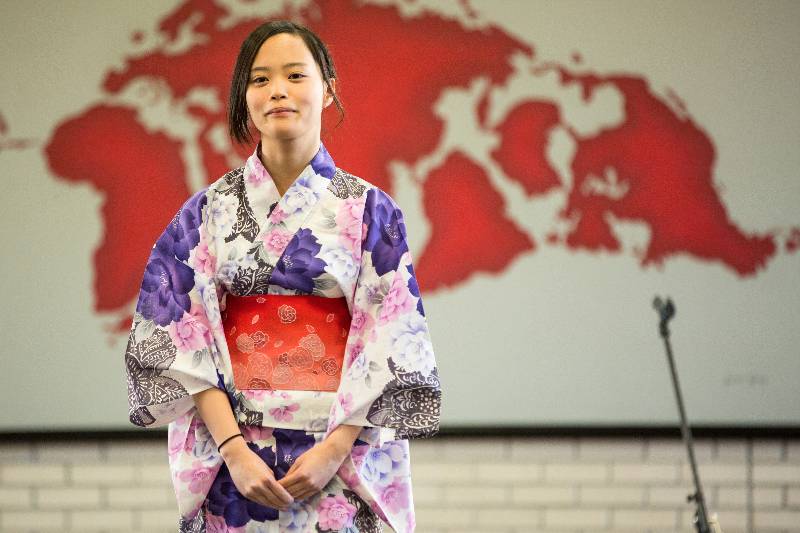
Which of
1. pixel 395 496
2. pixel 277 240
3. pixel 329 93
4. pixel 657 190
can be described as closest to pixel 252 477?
pixel 395 496

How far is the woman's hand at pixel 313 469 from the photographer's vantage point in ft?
4.25

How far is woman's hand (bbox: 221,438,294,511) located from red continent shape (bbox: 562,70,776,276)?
1.46 meters

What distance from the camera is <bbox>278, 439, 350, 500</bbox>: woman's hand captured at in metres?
1.30

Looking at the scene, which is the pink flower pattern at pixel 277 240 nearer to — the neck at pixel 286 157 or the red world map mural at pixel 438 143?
the neck at pixel 286 157

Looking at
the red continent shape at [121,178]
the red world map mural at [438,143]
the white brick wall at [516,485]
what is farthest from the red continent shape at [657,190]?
the red continent shape at [121,178]

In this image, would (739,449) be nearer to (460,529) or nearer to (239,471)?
(460,529)

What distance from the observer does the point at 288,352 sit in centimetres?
135

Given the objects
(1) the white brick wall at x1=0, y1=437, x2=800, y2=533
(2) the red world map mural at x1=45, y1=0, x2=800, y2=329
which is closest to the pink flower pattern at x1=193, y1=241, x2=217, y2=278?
(2) the red world map mural at x1=45, y1=0, x2=800, y2=329

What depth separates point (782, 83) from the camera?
8.35ft

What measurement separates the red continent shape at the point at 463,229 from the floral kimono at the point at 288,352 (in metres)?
1.11

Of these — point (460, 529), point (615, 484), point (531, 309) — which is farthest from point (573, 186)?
point (460, 529)

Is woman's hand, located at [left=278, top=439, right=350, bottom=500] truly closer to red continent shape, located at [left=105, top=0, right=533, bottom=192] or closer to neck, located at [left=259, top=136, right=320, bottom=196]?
neck, located at [left=259, top=136, right=320, bottom=196]

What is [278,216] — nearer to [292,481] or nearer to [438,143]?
[292,481]

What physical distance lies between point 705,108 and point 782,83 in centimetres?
24
